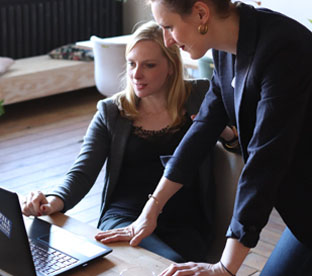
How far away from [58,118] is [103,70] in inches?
41.9

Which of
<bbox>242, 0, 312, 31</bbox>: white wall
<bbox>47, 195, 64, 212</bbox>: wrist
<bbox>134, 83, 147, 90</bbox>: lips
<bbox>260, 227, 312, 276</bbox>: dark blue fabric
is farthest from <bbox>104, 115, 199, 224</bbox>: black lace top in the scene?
<bbox>242, 0, 312, 31</bbox>: white wall

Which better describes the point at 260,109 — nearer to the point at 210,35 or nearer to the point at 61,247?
the point at 210,35

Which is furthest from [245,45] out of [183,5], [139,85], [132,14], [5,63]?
[132,14]

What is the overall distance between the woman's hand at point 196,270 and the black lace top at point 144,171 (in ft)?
2.46

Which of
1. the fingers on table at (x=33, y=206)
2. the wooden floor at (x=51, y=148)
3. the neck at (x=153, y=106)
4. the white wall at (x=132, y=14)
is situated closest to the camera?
the fingers on table at (x=33, y=206)

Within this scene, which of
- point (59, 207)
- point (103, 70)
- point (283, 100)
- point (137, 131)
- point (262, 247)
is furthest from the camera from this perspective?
point (103, 70)

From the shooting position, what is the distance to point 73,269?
58.5 inches

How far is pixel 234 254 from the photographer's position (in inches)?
52.2

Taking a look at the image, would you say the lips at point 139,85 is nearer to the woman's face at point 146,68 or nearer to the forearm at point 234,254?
the woman's face at point 146,68

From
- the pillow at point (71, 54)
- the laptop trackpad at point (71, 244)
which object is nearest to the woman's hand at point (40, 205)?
the laptop trackpad at point (71, 244)

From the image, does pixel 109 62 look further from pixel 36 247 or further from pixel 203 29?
pixel 203 29

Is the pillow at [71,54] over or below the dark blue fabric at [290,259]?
below

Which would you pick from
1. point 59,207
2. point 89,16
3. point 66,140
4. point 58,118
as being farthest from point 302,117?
point 89,16

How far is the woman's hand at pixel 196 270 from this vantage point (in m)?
1.34
